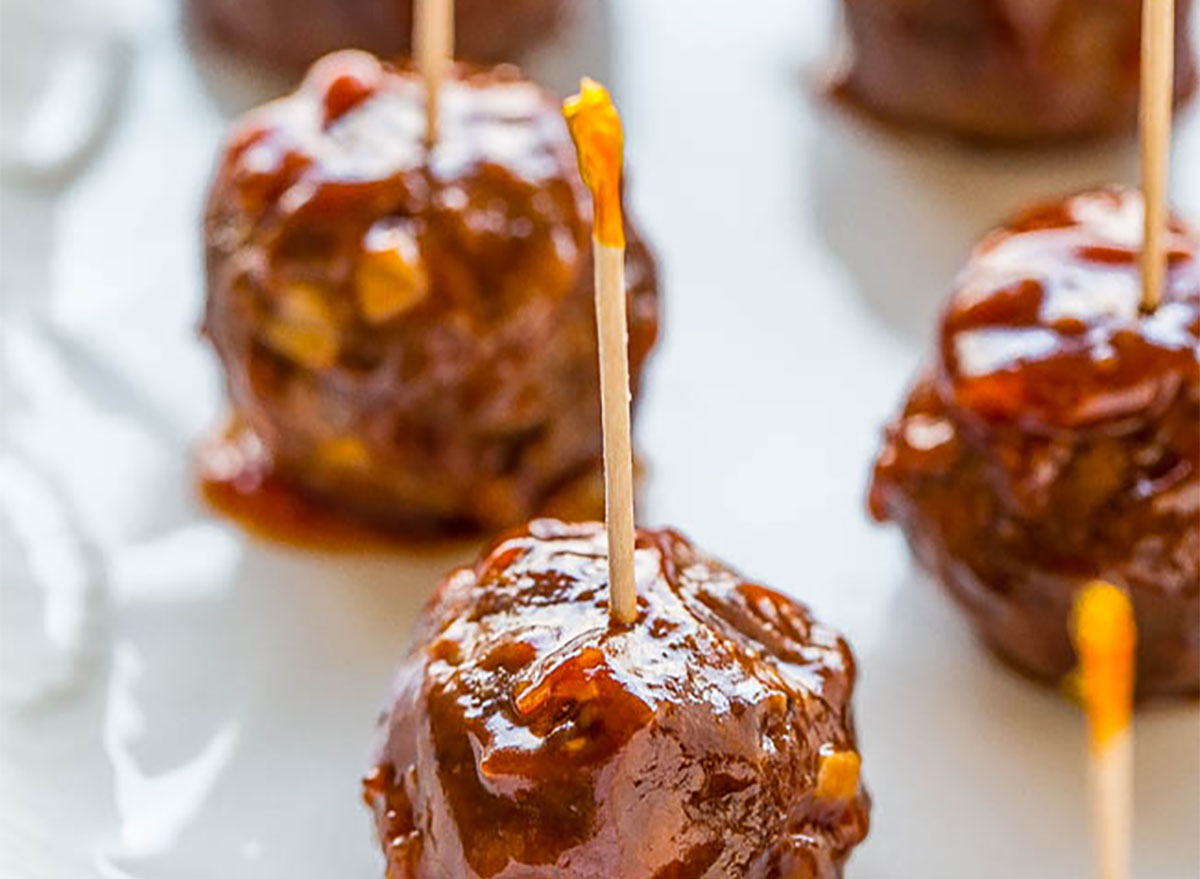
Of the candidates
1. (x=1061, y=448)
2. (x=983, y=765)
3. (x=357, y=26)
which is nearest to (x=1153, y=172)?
(x=1061, y=448)

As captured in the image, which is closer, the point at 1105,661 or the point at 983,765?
the point at 1105,661

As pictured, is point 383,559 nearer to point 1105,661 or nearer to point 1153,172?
point 1153,172

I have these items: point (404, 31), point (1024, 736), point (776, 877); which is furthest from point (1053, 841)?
point (404, 31)

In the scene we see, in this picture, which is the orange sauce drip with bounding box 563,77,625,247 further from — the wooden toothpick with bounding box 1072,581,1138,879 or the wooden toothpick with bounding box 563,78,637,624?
the wooden toothpick with bounding box 1072,581,1138,879

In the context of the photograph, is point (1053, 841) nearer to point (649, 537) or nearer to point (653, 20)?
point (649, 537)

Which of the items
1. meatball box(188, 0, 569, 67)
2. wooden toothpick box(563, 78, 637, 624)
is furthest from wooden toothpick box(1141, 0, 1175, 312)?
meatball box(188, 0, 569, 67)
